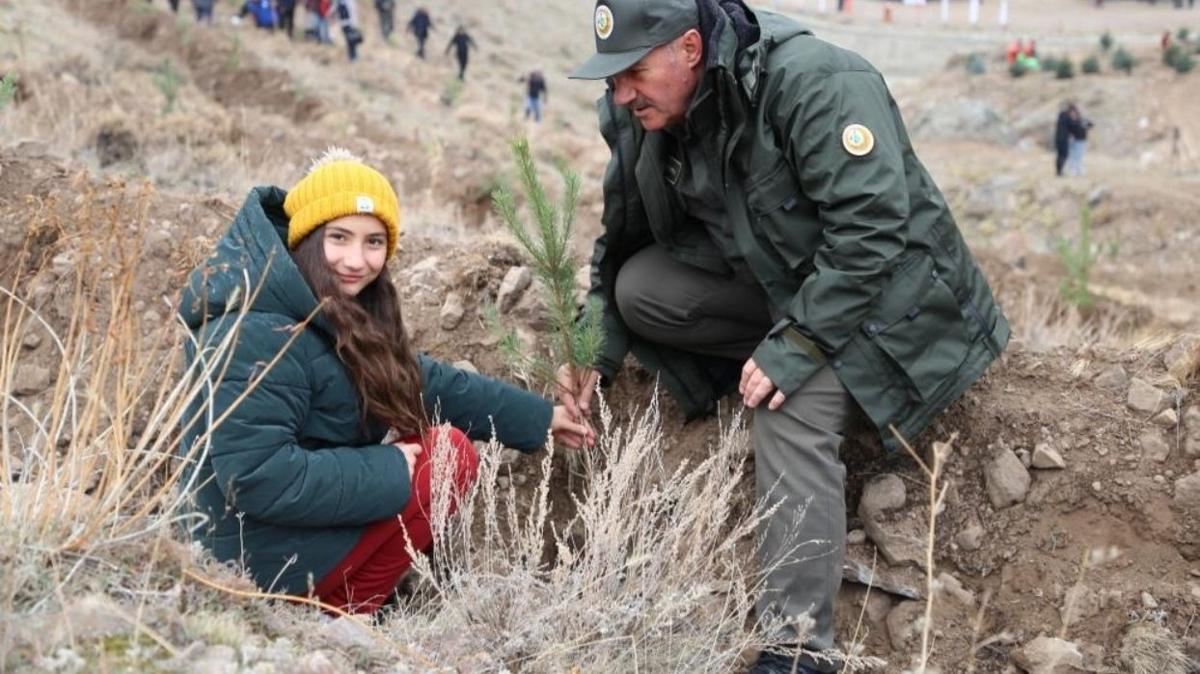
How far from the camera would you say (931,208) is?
326cm

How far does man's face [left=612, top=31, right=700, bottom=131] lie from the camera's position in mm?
3168

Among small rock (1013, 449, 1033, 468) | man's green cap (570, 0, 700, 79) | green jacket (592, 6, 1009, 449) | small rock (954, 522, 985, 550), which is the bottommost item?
small rock (954, 522, 985, 550)

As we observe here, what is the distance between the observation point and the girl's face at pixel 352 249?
3.08 meters

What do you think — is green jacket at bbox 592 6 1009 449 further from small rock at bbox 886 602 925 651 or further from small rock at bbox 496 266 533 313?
small rock at bbox 496 266 533 313

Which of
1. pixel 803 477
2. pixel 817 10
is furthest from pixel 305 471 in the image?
pixel 817 10

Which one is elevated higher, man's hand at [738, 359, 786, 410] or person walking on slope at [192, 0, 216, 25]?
person walking on slope at [192, 0, 216, 25]

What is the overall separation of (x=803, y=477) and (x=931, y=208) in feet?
2.70

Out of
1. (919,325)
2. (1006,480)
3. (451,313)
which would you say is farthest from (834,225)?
(451,313)

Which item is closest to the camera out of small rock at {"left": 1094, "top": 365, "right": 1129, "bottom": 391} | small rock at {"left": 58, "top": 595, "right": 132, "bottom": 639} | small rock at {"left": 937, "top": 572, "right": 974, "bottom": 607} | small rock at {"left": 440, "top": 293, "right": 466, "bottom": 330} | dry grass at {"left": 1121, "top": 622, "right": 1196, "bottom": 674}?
small rock at {"left": 58, "top": 595, "right": 132, "bottom": 639}

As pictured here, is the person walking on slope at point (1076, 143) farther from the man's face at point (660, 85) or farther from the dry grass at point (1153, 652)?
the man's face at point (660, 85)

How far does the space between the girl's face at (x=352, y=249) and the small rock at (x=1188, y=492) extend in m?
2.47

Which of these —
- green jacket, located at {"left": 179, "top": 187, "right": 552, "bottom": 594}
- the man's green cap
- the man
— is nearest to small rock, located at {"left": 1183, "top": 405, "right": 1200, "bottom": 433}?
the man

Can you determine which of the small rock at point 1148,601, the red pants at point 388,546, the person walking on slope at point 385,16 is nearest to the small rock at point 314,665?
the red pants at point 388,546

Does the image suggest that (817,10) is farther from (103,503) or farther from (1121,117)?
(103,503)
